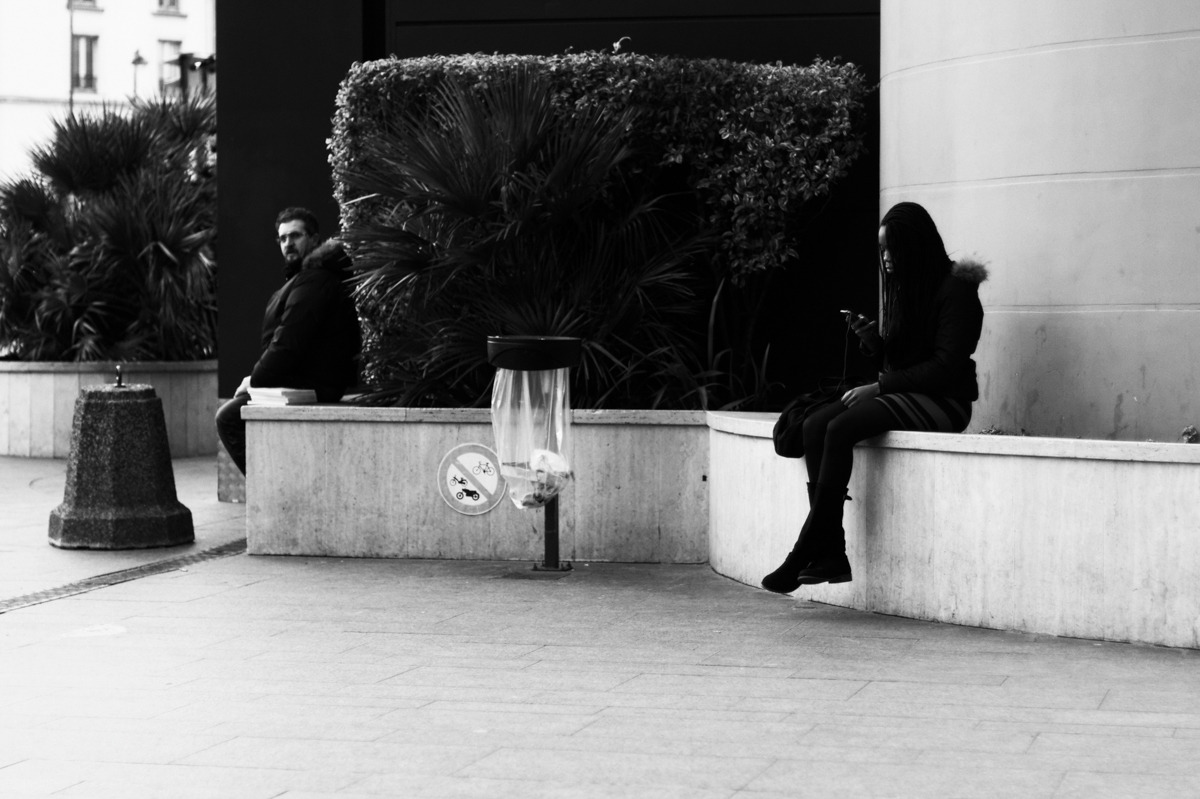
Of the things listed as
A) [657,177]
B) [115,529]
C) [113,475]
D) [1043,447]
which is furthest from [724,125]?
[115,529]

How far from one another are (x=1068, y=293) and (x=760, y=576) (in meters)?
1.92

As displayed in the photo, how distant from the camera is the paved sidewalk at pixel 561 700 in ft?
14.4

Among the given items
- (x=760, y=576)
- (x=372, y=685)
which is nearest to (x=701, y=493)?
(x=760, y=576)

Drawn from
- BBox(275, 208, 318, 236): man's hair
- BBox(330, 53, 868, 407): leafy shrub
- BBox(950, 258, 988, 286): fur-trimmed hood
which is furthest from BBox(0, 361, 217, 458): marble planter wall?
BBox(950, 258, 988, 286): fur-trimmed hood

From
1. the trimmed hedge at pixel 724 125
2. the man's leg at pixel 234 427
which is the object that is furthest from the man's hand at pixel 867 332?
the man's leg at pixel 234 427

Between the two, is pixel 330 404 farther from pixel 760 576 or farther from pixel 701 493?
pixel 760 576

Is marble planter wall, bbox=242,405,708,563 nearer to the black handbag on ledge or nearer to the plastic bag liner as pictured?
the plastic bag liner

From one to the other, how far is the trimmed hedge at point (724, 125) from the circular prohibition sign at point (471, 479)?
5.24ft

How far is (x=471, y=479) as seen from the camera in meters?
8.42

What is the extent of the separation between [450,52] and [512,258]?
9.15ft

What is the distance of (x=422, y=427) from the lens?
8461 millimetres

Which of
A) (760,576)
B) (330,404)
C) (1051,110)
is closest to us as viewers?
(1051,110)

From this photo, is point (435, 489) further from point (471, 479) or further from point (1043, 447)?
point (1043, 447)

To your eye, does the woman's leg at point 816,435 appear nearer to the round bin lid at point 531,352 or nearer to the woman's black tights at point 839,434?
the woman's black tights at point 839,434
